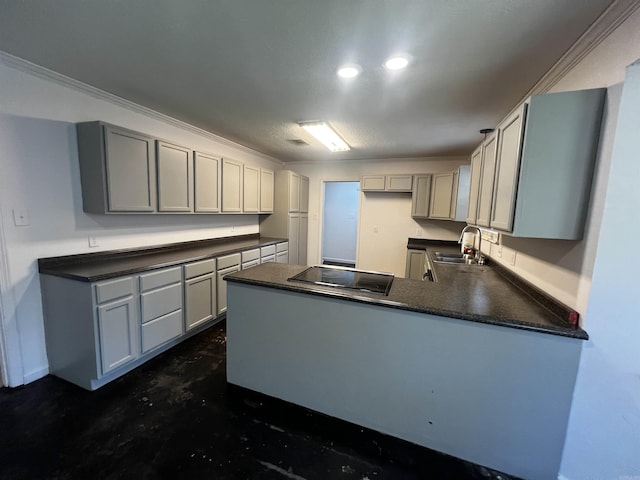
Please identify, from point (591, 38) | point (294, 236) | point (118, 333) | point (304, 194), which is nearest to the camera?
point (591, 38)

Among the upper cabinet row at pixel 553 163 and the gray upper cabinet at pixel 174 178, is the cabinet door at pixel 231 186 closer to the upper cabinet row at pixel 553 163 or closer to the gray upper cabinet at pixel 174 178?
the gray upper cabinet at pixel 174 178

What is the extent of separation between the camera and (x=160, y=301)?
233 cm

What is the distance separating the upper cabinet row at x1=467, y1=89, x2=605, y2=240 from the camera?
1.23 meters

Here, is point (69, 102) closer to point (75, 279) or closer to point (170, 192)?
point (170, 192)

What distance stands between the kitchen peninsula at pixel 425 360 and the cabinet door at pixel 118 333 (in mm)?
854

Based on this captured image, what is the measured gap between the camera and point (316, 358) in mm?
1744

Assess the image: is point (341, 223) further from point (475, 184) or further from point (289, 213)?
Result: point (475, 184)

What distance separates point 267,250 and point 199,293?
143 cm

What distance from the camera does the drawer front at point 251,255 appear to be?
3.44 metres

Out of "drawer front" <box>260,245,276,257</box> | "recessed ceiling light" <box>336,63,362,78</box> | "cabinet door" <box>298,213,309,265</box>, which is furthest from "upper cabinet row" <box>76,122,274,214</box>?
"recessed ceiling light" <box>336,63,362,78</box>

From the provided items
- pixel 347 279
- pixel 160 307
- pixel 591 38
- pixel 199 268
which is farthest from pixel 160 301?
pixel 591 38

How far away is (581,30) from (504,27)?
39cm

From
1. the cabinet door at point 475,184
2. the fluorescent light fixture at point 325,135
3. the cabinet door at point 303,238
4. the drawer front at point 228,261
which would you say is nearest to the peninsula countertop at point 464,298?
the cabinet door at point 475,184

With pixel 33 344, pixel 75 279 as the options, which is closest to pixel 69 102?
pixel 75 279
